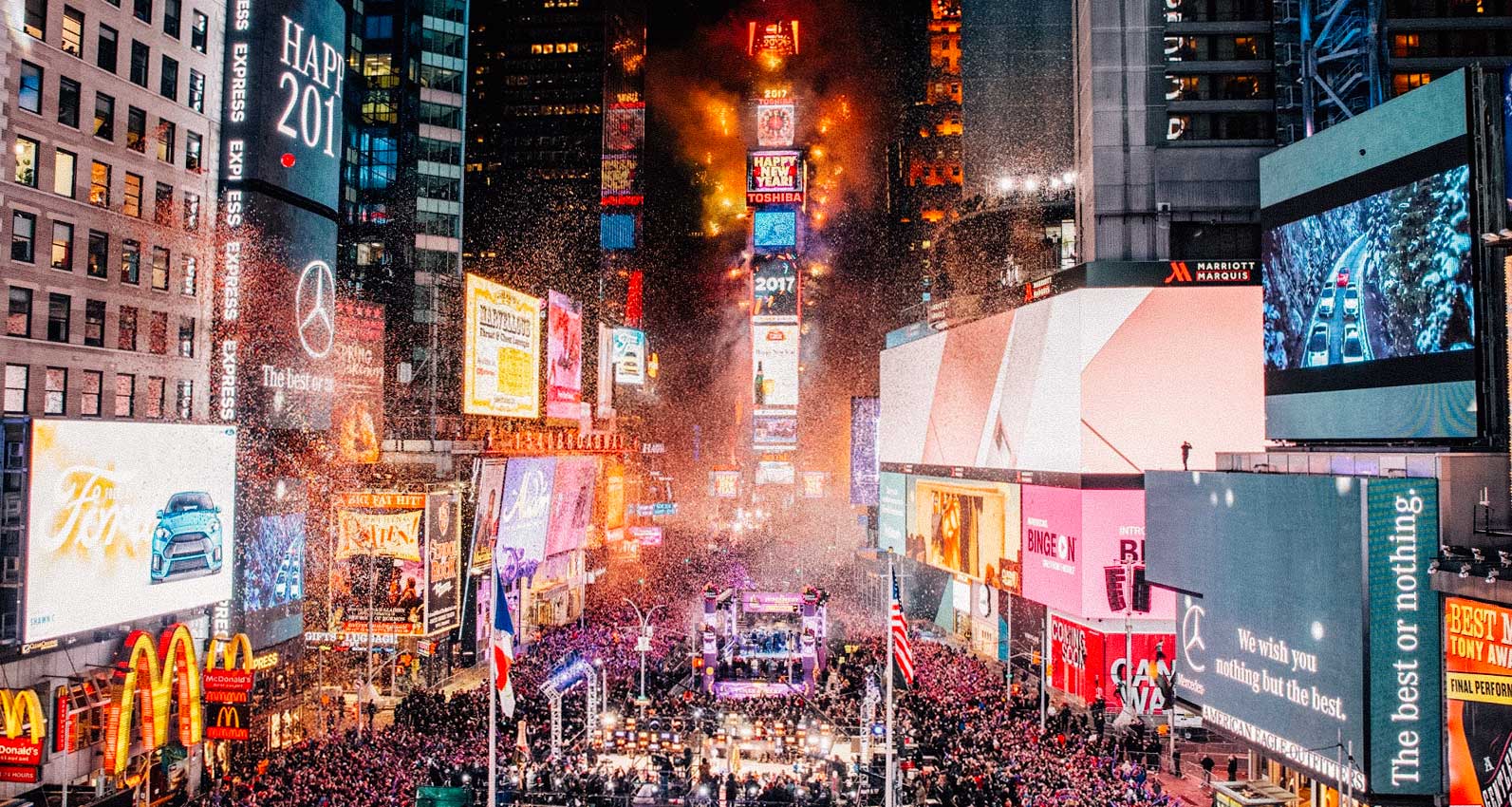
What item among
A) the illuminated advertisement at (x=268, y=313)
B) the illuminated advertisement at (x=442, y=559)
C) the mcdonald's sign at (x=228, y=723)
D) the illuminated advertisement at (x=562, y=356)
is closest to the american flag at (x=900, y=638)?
the mcdonald's sign at (x=228, y=723)

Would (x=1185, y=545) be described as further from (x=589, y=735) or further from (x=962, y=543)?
(x=962, y=543)

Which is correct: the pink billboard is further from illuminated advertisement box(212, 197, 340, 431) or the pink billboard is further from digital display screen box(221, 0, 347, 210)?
A: digital display screen box(221, 0, 347, 210)

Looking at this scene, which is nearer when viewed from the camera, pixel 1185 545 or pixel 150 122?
pixel 1185 545

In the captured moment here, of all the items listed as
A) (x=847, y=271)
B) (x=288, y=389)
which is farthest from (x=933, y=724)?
(x=847, y=271)

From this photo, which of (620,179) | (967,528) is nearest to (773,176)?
(620,179)

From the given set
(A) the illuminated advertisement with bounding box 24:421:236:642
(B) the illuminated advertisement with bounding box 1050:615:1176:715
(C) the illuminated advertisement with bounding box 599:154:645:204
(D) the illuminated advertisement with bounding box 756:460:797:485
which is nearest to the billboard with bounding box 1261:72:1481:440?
(B) the illuminated advertisement with bounding box 1050:615:1176:715
